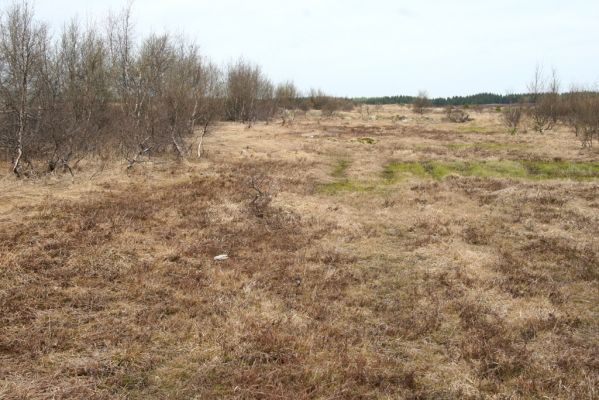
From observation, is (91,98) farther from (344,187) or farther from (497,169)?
(497,169)

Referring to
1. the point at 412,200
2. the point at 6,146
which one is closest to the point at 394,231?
the point at 412,200

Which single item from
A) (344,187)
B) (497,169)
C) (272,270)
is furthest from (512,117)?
(272,270)

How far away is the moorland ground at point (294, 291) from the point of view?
5.11 metres

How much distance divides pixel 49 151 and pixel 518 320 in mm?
18929

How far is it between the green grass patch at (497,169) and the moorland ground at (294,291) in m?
3.57

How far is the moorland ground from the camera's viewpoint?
201 inches

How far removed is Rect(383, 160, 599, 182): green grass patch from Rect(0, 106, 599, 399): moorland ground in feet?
11.7

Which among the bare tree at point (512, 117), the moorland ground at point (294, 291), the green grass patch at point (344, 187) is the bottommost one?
the moorland ground at point (294, 291)

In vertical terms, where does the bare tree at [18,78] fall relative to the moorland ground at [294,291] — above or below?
above

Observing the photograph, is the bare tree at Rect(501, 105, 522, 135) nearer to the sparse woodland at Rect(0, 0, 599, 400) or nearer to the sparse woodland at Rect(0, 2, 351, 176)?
the sparse woodland at Rect(0, 0, 599, 400)

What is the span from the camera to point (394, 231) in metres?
11.5

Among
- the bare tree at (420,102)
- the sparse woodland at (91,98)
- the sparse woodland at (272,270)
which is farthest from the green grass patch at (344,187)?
the bare tree at (420,102)

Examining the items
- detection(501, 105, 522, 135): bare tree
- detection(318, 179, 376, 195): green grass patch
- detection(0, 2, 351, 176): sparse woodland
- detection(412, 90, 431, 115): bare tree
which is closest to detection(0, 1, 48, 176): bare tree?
detection(0, 2, 351, 176): sparse woodland

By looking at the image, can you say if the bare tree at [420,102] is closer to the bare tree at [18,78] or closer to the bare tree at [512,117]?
the bare tree at [512,117]
